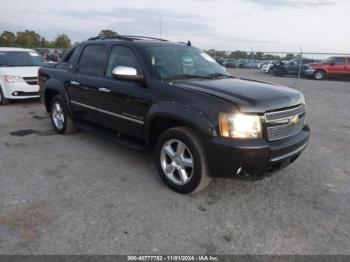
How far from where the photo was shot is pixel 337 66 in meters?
22.3

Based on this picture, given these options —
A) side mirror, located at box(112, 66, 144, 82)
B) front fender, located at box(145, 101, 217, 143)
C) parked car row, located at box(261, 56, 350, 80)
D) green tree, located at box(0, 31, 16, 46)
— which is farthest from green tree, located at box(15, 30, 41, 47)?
front fender, located at box(145, 101, 217, 143)

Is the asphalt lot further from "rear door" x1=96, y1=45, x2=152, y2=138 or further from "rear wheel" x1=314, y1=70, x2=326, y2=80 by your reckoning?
"rear wheel" x1=314, y1=70, x2=326, y2=80

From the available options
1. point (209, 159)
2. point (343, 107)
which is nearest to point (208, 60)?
point (209, 159)

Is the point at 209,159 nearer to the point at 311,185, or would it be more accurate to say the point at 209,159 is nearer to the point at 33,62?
the point at 311,185

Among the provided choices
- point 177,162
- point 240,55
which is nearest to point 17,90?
point 177,162

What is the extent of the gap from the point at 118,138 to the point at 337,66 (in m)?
22.1

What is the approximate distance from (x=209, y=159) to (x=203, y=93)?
0.72 m

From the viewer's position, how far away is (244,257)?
267 cm

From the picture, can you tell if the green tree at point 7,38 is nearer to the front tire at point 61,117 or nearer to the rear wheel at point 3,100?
the rear wheel at point 3,100

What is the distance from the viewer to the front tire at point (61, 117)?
588cm

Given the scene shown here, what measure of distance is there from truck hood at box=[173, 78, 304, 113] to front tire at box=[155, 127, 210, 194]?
543 millimetres

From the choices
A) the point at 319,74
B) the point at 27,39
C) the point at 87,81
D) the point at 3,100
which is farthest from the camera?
the point at 27,39

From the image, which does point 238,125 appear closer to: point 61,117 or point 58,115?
point 61,117

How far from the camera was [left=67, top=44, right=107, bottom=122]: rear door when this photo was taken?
16.2 feet
